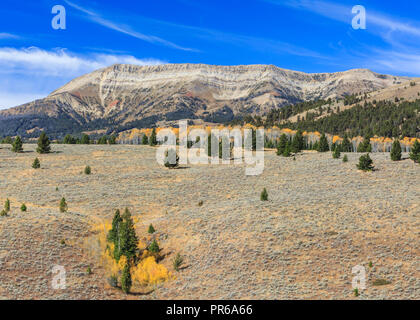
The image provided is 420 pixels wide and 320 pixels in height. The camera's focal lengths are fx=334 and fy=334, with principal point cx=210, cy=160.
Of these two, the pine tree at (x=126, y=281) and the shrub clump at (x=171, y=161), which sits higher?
the shrub clump at (x=171, y=161)

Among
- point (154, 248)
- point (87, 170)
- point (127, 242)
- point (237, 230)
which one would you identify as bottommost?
point (154, 248)

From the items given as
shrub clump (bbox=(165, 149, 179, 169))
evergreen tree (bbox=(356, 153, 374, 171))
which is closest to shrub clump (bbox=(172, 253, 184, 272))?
shrub clump (bbox=(165, 149, 179, 169))

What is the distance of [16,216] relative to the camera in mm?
48562

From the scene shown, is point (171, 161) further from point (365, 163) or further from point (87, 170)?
point (365, 163)

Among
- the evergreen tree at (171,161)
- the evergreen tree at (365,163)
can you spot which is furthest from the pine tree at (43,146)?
the evergreen tree at (365,163)

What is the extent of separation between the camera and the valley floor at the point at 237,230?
3525 cm

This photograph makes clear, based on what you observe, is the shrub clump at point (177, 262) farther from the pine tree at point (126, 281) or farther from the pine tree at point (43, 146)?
the pine tree at point (43, 146)

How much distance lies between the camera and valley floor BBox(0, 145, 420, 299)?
35250 millimetres

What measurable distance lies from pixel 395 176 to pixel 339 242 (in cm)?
3894

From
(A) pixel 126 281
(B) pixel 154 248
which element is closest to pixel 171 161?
(B) pixel 154 248

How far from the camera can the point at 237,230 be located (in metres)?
46.9

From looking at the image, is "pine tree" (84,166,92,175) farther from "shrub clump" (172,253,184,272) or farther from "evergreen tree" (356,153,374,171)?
"evergreen tree" (356,153,374,171)

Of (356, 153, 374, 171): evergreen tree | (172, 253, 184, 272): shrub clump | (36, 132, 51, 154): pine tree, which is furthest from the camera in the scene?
(36, 132, 51, 154): pine tree

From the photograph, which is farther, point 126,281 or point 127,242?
point 127,242
